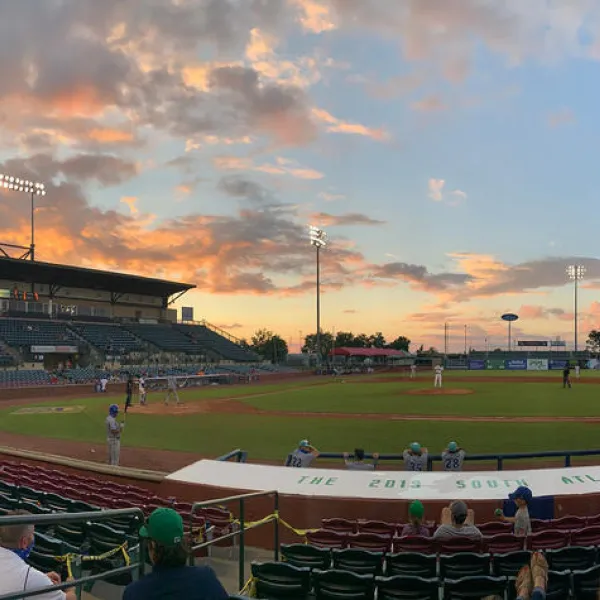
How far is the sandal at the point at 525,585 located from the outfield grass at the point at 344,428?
1308 centimetres

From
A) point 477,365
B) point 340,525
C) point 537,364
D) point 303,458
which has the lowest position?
point 477,365

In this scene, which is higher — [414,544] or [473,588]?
[473,588]

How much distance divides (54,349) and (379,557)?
58959mm

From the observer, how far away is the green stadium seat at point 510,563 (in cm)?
645

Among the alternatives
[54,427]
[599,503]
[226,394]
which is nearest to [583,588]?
[599,503]

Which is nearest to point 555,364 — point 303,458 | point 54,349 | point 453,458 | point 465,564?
point 54,349

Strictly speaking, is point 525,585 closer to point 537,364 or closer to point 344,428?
point 344,428

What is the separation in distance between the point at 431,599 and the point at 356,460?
7452mm

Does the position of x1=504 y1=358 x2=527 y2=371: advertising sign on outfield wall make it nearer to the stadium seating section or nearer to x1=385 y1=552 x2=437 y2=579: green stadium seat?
the stadium seating section

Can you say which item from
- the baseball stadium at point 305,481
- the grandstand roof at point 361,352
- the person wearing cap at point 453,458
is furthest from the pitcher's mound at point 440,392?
the grandstand roof at point 361,352

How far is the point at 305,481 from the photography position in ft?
34.1

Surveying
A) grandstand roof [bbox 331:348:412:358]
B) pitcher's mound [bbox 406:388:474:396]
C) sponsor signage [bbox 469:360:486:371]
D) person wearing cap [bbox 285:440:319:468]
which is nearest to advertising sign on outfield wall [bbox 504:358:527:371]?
sponsor signage [bbox 469:360:486:371]

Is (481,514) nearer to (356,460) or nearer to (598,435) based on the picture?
(356,460)

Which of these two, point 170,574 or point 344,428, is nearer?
point 170,574
